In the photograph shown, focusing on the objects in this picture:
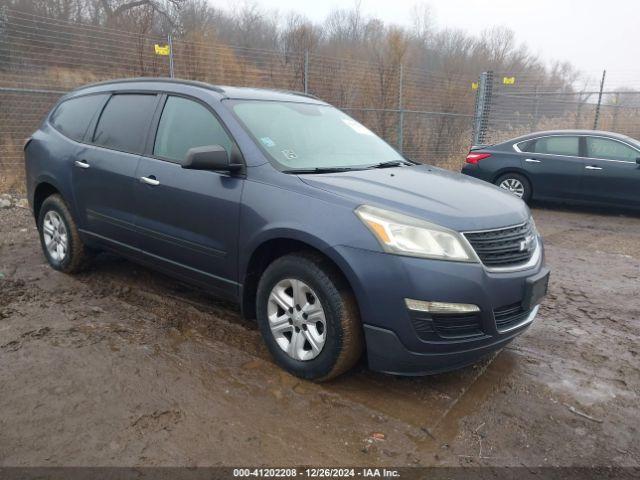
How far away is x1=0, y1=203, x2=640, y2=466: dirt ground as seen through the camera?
93.7 inches

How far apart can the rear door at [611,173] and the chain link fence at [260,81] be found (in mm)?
4660

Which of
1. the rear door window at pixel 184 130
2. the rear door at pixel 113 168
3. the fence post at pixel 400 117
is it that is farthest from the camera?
the fence post at pixel 400 117

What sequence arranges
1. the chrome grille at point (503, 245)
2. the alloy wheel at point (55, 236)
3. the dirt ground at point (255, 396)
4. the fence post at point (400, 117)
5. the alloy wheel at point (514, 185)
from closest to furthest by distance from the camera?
1. the dirt ground at point (255, 396)
2. the chrome grille at point (503, 245)
3. the alloy wheel at point (55, 236)
4. the alloy wheel at point (514, 185)
5. the fence post at point (400, 117)

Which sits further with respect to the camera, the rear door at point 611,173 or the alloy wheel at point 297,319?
the rear door at point 611,173

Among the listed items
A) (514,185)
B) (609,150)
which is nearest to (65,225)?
(514,185)

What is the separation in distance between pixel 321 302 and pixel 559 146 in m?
7.59

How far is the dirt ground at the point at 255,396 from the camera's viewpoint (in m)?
2.38

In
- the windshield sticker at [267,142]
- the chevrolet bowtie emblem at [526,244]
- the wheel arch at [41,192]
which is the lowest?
the wheel arch at [41,192]

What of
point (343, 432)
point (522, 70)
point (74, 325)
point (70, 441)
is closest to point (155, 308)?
A: point (74, 325)

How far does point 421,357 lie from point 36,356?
240cm

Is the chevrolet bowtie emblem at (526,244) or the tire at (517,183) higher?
the chevrolet bowtie emblem at (526,244)

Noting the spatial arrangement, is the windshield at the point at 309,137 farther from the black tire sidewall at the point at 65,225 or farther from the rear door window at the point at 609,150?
the rear door window at the point at 609,150

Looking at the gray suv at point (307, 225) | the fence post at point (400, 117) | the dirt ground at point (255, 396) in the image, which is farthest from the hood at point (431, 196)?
the fence post at point (400, 117)

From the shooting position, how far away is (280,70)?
11.6 metres
